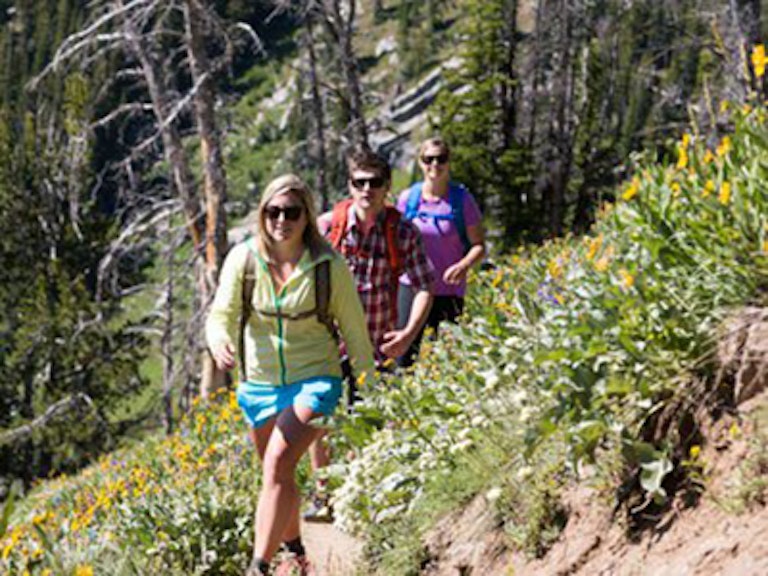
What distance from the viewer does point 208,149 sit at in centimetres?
977

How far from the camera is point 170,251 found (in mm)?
10992

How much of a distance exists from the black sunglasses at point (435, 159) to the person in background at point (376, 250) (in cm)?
104

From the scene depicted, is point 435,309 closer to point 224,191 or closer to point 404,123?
point 224,191

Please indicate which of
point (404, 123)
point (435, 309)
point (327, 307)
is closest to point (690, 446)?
point (327, 307)

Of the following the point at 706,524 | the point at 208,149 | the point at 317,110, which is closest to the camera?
the point at 706,524

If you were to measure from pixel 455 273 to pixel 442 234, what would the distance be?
1.16 ft

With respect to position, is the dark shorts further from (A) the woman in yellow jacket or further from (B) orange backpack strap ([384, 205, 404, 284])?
(A) the woman in yellow jacket

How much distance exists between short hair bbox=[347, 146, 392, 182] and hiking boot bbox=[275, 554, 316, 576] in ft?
6.56

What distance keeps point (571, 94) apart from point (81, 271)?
56.3ft

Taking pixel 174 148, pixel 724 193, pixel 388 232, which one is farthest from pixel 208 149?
pixel 724 193

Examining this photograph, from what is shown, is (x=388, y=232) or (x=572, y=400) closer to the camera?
(x=572, y=400)

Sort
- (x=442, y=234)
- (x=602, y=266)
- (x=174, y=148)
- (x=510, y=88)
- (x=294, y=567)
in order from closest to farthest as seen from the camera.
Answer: (x=602, y=266) < (x=294, y=567) < (x=442, y=234) < (x=174, y=148) < (x=510, y=88)

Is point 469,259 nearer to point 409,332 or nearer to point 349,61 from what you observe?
point 409,332

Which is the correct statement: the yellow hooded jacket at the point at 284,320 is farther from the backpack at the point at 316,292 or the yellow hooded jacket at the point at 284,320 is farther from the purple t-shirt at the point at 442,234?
the purple t-shirt at the point at 442,234
